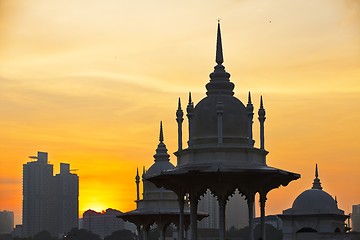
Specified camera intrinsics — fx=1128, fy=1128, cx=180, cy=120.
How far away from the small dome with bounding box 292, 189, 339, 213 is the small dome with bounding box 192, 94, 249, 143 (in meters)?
56.0

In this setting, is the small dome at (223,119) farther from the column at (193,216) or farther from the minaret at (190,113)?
the column at (193,216)

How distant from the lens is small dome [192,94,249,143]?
51.9 m

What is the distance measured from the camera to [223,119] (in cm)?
5178

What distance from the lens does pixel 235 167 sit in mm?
51281

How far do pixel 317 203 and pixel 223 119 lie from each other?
57.2 metres

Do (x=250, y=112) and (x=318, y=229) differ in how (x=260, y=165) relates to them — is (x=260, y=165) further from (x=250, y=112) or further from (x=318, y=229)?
(x=318, y=229)

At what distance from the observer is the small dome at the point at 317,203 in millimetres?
107000

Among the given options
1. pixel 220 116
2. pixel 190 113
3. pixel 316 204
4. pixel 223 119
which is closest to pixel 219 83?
pixel 190 113

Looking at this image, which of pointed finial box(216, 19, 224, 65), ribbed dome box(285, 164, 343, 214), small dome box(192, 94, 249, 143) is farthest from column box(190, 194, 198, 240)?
ribbed dome box(285, 164, 343, 214)

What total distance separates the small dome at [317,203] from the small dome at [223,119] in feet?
184

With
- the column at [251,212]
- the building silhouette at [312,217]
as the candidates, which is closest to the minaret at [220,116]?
the column at [251,212]

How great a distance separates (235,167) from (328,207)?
187 ft

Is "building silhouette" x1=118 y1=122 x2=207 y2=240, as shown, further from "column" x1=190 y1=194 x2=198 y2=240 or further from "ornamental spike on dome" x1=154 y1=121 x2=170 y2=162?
"column" x1=190 y1=194 x2=198 y2=240

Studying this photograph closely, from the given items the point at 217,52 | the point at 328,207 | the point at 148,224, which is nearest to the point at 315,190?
the point at 328,207
